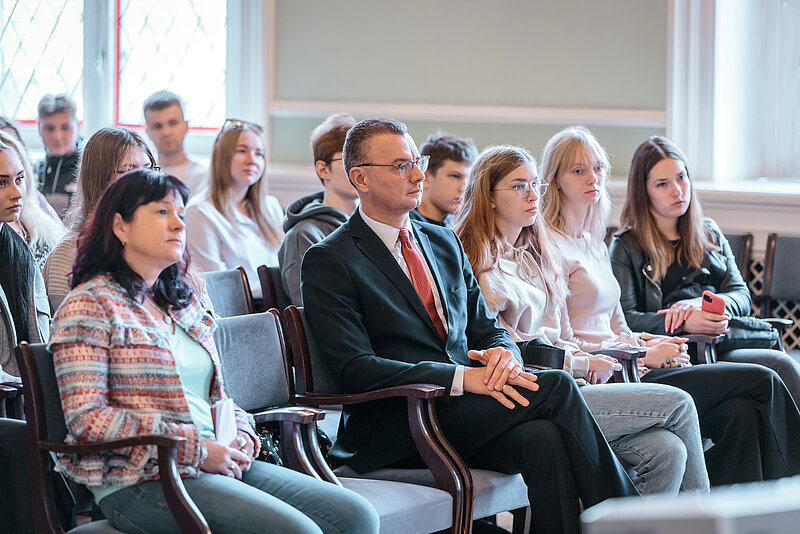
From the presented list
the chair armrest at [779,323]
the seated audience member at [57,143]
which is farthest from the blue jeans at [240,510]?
the seated audience member at [57,143]

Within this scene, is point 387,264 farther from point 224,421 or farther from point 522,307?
point 224,421

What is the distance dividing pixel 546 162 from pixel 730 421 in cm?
110

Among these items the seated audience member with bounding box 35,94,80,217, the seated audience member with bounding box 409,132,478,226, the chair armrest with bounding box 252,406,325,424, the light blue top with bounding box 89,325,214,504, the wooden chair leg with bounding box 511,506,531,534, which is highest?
the seated audience member with bounding box 35,94,80,217

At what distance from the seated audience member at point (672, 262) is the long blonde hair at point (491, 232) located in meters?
0.59

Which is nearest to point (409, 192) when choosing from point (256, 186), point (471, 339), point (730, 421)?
point (471, 339)

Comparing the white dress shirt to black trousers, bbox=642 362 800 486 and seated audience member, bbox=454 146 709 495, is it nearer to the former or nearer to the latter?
seated audience member, bbox=454 146 709 495

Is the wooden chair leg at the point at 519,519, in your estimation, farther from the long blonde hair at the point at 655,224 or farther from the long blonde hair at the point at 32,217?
the long blonde hair at the point at 32,217

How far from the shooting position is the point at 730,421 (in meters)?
3.39

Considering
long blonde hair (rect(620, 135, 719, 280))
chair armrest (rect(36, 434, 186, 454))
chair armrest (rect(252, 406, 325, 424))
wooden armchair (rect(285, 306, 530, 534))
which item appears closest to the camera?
chair armrest (rect(36, 434, 186, 454))

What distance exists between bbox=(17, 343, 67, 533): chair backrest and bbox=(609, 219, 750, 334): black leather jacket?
2296 mm

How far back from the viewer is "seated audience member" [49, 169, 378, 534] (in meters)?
2.11

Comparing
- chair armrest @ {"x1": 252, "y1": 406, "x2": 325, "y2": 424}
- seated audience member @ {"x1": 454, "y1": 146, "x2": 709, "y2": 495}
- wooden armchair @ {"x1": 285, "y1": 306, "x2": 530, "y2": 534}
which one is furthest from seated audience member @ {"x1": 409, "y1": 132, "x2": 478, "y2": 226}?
chair armrest @ {"x1": 252, "y1": 406, "x2": 325, "y2": 424}

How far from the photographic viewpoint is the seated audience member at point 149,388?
2.11 metres

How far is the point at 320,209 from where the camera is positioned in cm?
392
